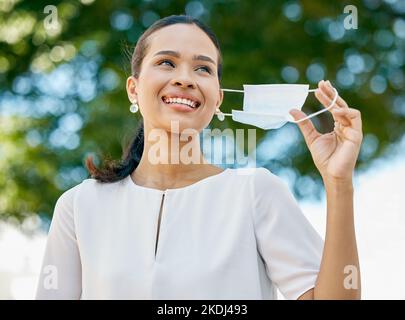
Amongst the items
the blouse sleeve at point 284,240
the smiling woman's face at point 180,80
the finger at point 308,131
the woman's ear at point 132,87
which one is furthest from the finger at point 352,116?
the woman's ear at point 132,87

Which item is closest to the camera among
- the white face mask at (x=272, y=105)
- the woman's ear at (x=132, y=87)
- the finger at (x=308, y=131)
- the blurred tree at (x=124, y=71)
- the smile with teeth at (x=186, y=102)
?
the finger at (x=308, y=131)

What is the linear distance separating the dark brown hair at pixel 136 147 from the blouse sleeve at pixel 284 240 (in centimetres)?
45

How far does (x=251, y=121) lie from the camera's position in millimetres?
2129

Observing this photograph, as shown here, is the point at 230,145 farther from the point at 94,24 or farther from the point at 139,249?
the point at 139,249

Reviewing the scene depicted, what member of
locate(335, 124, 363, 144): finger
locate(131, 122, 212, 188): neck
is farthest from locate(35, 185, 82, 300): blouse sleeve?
locate(335, 124, 363, 144): finger

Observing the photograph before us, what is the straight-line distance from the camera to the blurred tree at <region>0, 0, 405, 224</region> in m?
5.31

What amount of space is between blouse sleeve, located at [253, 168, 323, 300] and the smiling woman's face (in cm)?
28

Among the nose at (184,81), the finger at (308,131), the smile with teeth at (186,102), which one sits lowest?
the finger at (308,131)

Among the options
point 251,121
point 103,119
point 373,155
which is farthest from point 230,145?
point 251,121

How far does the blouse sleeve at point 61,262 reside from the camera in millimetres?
2004

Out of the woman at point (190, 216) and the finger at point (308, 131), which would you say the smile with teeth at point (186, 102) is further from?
the finger at point (308, 131)

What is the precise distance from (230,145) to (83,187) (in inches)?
119

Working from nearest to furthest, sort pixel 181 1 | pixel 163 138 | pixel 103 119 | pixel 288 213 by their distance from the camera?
pixel 288 213 → pixel 163 138 → pixel 103 119 → pixel 181 1

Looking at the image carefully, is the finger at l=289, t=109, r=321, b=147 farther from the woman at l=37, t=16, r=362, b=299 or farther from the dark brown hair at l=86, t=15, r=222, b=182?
the dark brown hair at l=86, t=15, r=222, b=182
